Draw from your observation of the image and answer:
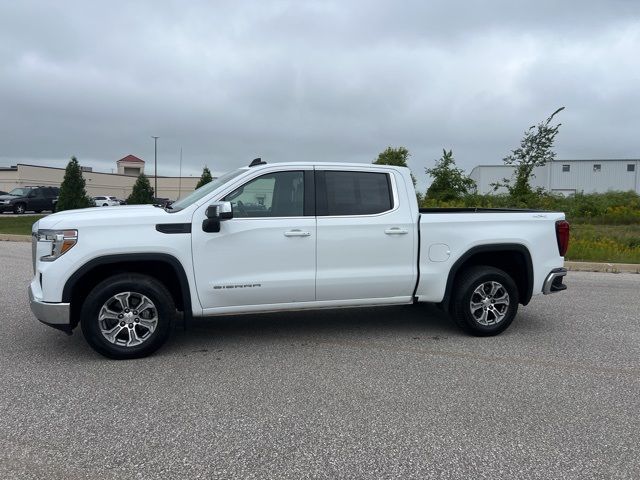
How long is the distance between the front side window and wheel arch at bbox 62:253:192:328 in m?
0.79

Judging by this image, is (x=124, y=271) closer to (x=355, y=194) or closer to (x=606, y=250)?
(x=355, y=194)

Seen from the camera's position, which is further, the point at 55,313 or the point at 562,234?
the point at 562,234

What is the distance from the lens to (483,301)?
5.91 meters

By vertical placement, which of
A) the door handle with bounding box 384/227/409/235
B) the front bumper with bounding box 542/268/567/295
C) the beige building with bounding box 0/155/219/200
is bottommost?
the front bumper with bounding box 542/268/567/295

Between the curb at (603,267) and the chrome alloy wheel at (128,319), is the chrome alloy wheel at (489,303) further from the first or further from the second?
the curb at (603,267)

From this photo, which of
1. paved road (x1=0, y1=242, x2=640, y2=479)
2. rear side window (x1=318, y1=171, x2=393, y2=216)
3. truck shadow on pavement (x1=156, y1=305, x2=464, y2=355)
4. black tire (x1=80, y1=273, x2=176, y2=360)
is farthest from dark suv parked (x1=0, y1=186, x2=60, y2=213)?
rear side window (x1=318, y1=171, x2=393, y2=216)

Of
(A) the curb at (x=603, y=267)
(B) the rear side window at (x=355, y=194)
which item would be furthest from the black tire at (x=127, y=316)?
(A) the curb at (x=603, y=267)

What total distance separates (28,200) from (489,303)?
34181 mm

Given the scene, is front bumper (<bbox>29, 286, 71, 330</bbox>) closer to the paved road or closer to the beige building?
the paved road

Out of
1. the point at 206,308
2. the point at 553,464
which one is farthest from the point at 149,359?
the point at 553,464

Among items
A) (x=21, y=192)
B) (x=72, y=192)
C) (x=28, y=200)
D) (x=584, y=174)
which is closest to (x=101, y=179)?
(x=21, y=192)

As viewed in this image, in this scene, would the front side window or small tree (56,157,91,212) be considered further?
small tree (56,157,91,212)

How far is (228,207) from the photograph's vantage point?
4.84 m

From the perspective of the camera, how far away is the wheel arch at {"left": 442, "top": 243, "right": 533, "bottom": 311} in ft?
19.2
